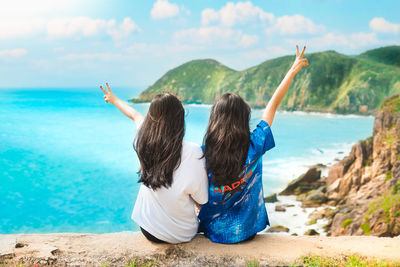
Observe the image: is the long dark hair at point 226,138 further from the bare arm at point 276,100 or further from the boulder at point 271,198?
the boulder at point 271,198

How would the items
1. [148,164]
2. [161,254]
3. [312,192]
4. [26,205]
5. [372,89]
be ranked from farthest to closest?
1. [372,89]
2. [26,205]
3. [312,192]
4. [161,254]
5. [148,164]

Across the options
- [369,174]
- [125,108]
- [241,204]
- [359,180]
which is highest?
[125,108]

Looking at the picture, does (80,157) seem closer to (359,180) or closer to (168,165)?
(359,180)

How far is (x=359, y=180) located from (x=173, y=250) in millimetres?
15581

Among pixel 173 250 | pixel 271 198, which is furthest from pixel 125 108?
pixel 271 198

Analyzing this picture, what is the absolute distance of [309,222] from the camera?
49.9 feet

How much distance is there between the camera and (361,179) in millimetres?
16375

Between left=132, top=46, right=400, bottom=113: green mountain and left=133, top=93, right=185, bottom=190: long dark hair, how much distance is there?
5148cm

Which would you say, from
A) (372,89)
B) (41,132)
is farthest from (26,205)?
(372,89)

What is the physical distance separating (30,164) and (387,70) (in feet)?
175

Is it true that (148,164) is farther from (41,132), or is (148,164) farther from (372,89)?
(372,89)

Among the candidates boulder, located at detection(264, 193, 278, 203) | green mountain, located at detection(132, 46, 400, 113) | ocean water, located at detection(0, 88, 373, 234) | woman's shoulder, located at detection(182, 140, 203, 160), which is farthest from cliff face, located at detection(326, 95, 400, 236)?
green mountain, located at detection(132, 46, 400, 113)

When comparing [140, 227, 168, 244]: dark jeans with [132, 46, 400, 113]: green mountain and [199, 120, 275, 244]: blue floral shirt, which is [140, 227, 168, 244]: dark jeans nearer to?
[199, 120, 275, 244]: blue floral shirt

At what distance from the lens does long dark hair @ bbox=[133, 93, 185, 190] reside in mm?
2514
